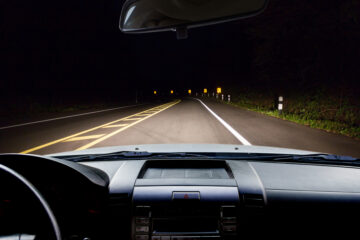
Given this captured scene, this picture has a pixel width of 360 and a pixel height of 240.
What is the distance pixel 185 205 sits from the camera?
6.96ft

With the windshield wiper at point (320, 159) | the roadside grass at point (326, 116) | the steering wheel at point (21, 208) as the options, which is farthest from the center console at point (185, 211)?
the roadside grass at point (326, 116)

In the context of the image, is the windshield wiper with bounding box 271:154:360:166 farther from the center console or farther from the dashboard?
the center console

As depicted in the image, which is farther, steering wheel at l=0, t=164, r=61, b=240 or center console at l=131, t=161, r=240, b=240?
center console at l=131, t=161, r=240, b=240

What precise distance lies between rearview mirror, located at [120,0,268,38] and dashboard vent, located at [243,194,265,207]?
6.43 ft

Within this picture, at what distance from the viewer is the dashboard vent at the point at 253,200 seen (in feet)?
7.07

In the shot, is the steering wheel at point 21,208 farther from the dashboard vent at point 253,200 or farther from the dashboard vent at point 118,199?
the dashboard vent at point 253,200

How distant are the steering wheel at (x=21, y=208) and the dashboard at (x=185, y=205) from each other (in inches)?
9.3

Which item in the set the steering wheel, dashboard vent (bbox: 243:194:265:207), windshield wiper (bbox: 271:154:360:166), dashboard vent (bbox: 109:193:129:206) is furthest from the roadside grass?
the steering wheel

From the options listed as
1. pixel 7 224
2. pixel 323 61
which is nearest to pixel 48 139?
pixel 7 224

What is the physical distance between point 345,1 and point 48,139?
18.1 m

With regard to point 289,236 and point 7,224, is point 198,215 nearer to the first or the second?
point 289,236

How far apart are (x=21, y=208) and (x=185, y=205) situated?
1036mm

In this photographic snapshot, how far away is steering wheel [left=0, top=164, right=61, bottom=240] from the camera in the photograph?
5.10 feet

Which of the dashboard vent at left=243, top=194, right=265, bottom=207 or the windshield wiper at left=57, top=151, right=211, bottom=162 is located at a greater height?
the windshield wiper at left=57, top=151, right=211, bottom=162
